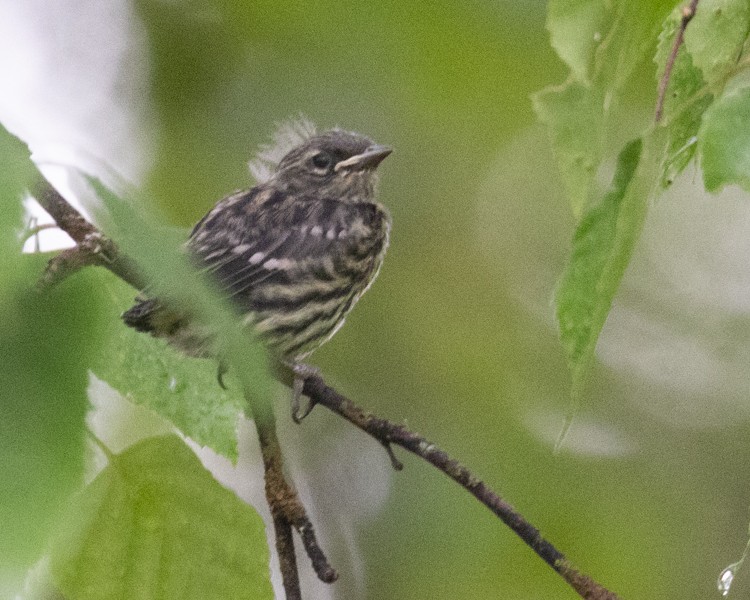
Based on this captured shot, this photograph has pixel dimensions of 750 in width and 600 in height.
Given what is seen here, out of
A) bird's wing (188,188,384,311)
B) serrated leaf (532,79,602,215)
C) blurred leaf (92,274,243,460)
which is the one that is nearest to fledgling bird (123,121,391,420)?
bird's wing (188,188,384,311)

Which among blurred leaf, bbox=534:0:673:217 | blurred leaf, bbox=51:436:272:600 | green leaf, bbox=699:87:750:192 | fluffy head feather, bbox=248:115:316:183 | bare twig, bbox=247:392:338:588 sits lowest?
fluffy head feather, bbox=248:115:316:183

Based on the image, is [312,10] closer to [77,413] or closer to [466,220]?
[77,413]

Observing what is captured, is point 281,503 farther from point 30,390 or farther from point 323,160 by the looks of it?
point 323,160

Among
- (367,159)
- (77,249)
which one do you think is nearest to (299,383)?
(77,249)

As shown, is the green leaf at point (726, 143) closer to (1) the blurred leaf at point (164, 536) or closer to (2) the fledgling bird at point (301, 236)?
(1) the blurred leaf at point (164, 536)

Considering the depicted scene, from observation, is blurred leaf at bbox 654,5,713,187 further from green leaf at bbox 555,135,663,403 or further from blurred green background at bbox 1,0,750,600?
blurred green background at bbox 1,0,750,600

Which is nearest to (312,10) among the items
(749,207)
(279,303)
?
(279,303)

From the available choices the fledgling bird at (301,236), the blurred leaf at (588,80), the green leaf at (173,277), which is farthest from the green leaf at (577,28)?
the fledgling bird at (301,236)
